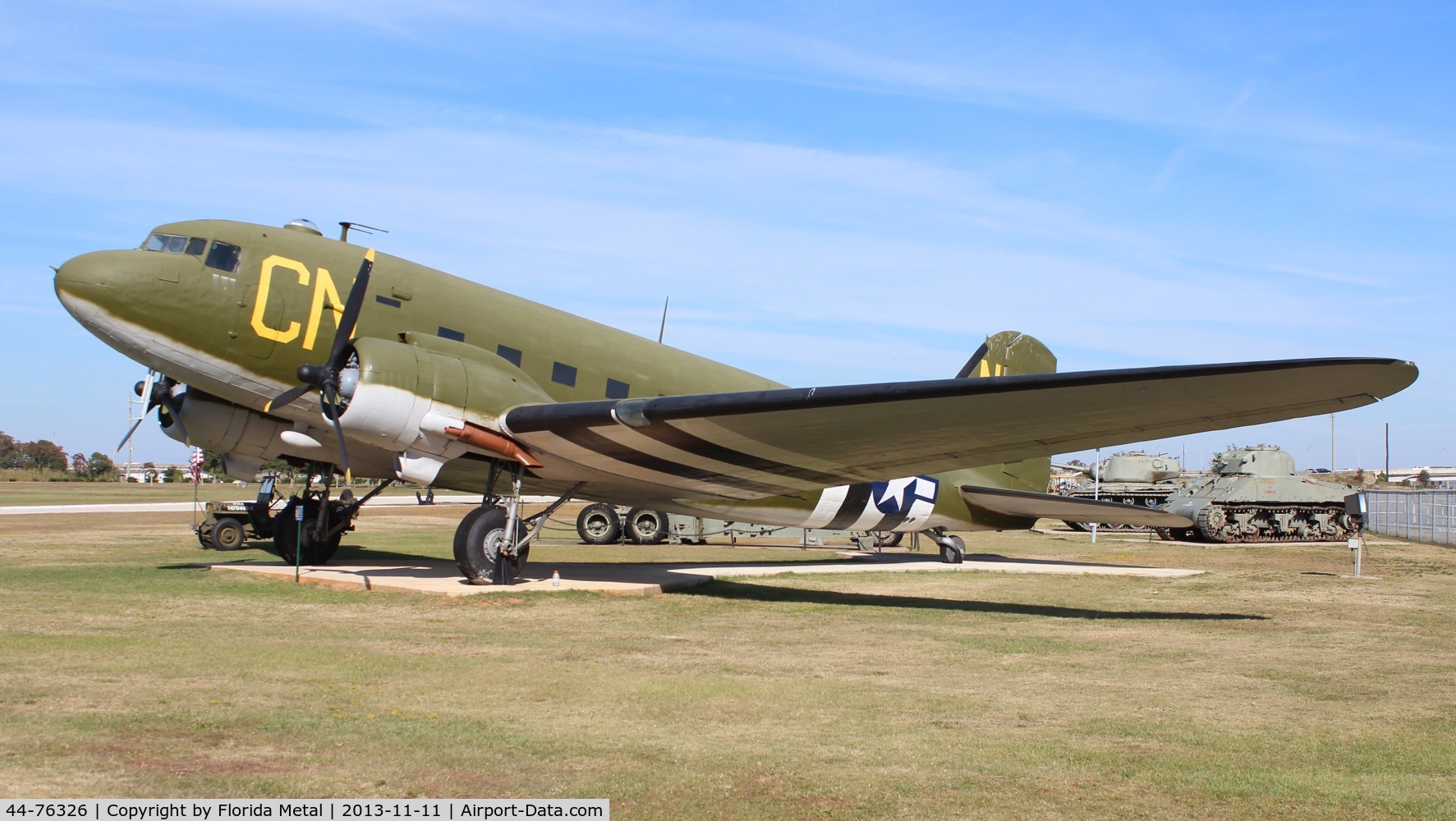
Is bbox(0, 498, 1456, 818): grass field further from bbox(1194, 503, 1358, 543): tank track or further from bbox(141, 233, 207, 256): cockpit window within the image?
bbox(1194, 503, 1358, 543): tank track

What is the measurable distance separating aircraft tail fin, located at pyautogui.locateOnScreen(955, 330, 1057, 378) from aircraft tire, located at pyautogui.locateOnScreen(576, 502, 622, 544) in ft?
36.9

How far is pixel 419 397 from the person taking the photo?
11.9m

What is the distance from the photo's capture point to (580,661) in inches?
332

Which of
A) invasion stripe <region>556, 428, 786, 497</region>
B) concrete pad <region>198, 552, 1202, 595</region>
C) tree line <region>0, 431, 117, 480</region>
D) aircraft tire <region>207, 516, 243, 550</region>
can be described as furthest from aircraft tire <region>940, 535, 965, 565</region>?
tree line <region>0, 431, 117, 480</region>

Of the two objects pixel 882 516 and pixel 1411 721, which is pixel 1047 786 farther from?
pixel 882 516

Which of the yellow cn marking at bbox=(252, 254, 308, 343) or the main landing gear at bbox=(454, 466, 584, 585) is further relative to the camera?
the main landing gear at bbox=(454, 466, 584, 585)

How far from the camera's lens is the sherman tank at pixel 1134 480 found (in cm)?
4103

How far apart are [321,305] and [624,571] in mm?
6147

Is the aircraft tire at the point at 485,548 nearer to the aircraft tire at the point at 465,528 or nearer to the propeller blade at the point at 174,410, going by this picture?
the aircraft tire at the point at 465,528

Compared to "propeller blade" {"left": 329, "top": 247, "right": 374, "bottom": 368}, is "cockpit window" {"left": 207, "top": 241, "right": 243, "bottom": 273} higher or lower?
higher

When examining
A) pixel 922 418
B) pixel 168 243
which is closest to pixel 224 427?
pixel 168 243

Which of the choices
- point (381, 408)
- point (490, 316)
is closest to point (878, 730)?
point (381, 408)

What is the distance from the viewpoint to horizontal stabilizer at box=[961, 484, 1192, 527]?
19078 millimetres

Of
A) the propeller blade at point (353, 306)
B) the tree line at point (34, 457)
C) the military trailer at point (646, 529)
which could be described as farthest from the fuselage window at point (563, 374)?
the tree line at point (34, 457)
